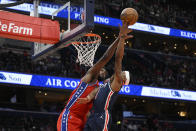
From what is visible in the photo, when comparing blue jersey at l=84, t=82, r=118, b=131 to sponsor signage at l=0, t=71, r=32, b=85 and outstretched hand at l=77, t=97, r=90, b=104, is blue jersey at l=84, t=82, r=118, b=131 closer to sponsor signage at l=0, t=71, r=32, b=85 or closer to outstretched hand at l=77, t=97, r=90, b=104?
outstretched hand at l=77, t=97, r=90, b=104

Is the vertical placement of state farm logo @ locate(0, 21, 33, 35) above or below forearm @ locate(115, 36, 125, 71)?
below

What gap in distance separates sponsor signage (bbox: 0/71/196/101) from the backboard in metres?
6.77

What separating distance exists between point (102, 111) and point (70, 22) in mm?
2808

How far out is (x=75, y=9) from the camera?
6.34 metres

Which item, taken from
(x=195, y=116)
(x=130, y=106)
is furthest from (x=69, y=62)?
(x=195, y=116)

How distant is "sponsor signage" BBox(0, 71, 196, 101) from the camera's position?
13764mm

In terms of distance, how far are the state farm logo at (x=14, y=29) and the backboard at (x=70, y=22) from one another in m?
0.47

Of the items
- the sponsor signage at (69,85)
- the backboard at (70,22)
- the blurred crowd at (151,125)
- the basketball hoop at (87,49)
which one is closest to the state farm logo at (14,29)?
the backboard at (70,22)

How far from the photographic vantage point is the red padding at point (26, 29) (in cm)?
631

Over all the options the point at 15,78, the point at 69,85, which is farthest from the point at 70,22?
the point at 69,85

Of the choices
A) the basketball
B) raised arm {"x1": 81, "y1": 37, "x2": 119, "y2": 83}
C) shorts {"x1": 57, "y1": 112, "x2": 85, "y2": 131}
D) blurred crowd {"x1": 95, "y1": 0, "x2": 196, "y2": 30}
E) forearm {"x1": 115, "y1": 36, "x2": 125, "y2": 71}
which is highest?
the basketball

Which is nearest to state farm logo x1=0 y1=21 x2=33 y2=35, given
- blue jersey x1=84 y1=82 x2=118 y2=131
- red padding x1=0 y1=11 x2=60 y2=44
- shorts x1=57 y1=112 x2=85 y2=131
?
red padding x1=0 y1=11 x2=60 y2=44

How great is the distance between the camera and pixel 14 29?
6.36 m

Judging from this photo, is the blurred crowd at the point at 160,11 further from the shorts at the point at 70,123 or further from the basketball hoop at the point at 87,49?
the shorts at the point at 70,123
